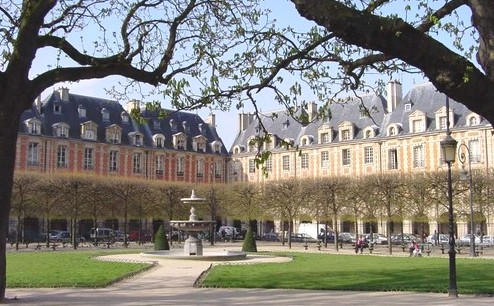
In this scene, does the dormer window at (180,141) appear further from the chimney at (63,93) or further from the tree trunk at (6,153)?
the tree trunk at (6,153)

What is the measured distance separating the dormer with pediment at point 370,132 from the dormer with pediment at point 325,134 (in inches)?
126

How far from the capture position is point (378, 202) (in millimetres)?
35875

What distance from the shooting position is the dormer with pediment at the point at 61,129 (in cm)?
4981

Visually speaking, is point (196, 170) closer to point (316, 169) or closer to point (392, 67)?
point (316, 169)

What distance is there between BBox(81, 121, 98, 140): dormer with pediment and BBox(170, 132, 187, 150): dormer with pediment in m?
8.28

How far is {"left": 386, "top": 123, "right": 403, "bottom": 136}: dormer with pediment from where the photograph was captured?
49.2 meters

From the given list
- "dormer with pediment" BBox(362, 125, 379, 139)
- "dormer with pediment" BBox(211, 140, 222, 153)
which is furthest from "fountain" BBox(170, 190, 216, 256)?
"dormer with pediment" BBox(211, 140, 222, 153)

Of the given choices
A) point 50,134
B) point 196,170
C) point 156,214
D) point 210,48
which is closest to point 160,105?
point 210,48

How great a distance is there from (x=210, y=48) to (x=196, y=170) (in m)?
49.0

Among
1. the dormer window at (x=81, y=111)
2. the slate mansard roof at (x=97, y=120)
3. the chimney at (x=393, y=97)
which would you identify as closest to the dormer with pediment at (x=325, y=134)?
the chimney at (x=393, y=97)

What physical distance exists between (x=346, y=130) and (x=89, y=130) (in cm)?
2157

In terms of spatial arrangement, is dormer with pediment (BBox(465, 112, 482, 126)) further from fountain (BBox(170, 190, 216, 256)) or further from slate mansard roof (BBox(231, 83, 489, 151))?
fountain (BBox(170, 190, 216, 256))

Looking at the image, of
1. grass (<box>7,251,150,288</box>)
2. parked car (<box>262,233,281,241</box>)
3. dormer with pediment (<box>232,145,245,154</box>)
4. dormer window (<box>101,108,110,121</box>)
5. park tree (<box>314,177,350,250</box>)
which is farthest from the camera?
dormer with pediment (<box>232,145,245,154</box>)

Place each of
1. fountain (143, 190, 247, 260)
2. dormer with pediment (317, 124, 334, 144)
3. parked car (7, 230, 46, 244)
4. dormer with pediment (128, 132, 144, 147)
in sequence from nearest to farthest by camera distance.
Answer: fountain (143, 190, 247, 260), parked car (7, 230, 46, 244), dormer with pediment (317, 124, 334, 144), dormer with pediment (128, 132, 144, 147)
